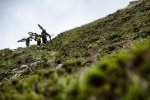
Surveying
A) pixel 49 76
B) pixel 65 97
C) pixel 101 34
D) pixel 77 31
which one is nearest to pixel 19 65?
pixel 101 34

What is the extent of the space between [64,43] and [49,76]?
3507cm

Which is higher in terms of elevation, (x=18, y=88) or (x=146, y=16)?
(x=146, y=16)

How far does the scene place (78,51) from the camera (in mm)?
36625

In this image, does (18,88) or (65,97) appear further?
(18,88)

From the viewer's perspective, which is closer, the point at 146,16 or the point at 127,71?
the point at 127,71

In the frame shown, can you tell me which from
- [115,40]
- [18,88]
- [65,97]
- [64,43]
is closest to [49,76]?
[18,88]

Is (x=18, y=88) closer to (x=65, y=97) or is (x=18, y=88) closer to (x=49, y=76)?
(x=49, y=76)

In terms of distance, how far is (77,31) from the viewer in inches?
1889

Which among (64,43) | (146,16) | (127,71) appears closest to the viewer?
(127,71)

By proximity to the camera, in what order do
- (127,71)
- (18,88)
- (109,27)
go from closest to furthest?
(127,71), (18,88), (109,27)

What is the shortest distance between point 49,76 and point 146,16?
96.1 ft

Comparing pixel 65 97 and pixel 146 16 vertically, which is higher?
pixel 146 16

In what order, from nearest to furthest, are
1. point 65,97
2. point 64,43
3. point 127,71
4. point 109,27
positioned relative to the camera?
point 127,71 → point 65,97 → point 109,27 → point 64,43

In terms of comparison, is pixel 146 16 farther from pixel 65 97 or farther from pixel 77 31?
pixel 65 97
